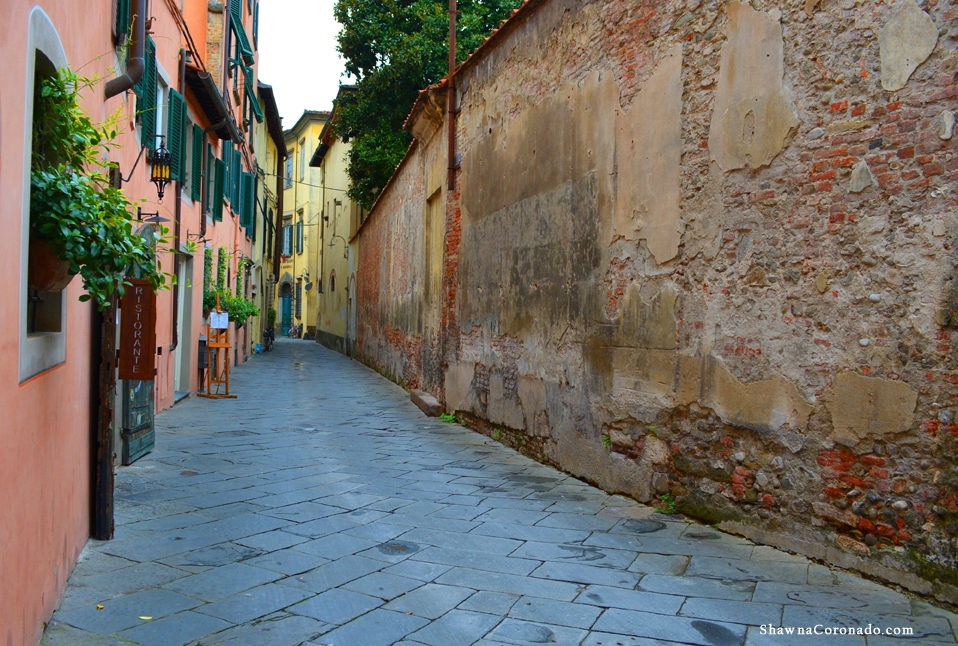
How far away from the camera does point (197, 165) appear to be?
11.5 meters

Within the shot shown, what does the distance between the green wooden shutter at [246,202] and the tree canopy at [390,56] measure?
2.75 meters

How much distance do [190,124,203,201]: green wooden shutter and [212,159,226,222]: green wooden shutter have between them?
0.97m

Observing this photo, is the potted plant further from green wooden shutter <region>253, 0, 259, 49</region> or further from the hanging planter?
green wooden shutter <region>253, 0, 259, 49</region>

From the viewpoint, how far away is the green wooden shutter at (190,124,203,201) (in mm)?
11200

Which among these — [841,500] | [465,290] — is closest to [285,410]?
[465,290]

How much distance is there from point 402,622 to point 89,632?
4.10 ft

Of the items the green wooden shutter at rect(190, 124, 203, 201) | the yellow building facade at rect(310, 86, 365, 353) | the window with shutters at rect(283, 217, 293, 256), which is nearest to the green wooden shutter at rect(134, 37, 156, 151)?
the green wooden shutter at rect(190, 124, 203, 201)

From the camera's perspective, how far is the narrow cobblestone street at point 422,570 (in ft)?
10.3

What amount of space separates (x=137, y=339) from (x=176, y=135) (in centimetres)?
523

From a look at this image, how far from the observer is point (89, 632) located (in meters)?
3.09

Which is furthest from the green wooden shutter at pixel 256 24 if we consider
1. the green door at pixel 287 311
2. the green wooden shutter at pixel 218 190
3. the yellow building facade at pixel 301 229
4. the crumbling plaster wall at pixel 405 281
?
the green door at pixel 287 311

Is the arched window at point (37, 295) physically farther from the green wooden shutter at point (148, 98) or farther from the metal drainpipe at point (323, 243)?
the metal drainpipe at point (323, 243)

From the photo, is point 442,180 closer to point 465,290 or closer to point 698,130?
point 465,290
